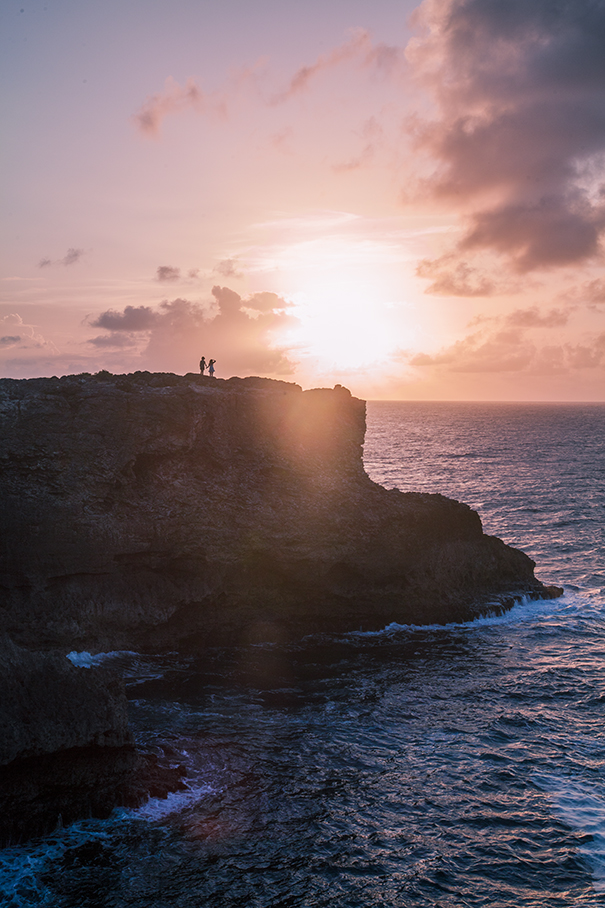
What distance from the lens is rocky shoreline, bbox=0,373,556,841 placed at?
2488cm

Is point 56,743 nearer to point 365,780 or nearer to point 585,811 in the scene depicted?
point 365,780

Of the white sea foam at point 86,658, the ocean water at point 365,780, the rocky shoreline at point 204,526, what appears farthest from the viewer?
the rocky shoreline at point 204,526

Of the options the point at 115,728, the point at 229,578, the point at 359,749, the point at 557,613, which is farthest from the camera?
the point at 557,613

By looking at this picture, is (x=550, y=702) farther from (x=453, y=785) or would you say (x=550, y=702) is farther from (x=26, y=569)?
(x=26, y=569)

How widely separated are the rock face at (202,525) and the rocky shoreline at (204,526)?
0.07m

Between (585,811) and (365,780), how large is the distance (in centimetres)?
548

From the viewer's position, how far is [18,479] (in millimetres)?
25250

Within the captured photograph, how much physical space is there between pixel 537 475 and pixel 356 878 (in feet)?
243

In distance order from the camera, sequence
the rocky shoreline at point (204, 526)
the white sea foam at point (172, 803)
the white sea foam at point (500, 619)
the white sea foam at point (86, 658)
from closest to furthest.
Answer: the white sea foam at point (172, 803) < the white sea foam at point (86, 658) < the rocky shoreline at point (204, 526) < the white sea foam at point (500, 619)

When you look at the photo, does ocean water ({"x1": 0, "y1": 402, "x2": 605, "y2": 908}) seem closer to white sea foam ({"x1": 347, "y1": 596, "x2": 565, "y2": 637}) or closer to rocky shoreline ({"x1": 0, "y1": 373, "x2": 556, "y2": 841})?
white sea foam ({"x1": 347, "y1": 596, "x2": 565, "y2": 637})

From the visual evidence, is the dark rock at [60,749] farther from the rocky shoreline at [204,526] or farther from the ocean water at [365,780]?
the rocky shoreline at [204,526]

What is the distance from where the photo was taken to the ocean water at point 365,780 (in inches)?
520

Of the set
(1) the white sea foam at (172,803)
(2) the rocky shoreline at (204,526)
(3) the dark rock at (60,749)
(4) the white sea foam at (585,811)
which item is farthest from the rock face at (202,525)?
(4) the white sea foam at (585,811)

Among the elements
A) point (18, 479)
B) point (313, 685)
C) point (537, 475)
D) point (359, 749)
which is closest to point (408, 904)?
point (359, 749)
